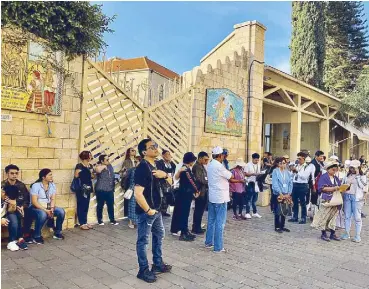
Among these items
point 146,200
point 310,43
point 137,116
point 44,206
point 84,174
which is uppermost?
point 310,43

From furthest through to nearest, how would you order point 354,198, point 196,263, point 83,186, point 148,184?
point 354,198
point 83,186
point 196,263
point 148,184

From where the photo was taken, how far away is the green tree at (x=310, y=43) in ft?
71.6

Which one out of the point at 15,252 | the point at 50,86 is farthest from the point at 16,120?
the point at 15,252

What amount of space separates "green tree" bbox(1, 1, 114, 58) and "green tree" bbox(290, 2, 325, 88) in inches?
738

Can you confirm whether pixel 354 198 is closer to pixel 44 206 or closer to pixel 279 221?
pixel 279 221

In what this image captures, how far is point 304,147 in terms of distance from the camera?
20.1 metres

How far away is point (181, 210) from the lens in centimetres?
607

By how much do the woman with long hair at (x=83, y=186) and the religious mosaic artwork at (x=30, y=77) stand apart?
101 centimetres

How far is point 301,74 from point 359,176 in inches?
→ 691

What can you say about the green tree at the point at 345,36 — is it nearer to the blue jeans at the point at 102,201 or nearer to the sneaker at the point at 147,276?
the blue jeans at the point at 102,201

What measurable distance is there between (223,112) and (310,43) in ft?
50.0

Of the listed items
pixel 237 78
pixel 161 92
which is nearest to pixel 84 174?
pixel 161 92

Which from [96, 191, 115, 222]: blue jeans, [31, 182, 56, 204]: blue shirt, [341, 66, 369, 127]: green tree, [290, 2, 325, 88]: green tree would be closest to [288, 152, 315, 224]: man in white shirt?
[96, 191, 115, 222]: blue jeans

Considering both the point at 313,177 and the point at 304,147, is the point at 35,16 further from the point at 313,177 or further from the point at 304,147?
the point at 304,147
